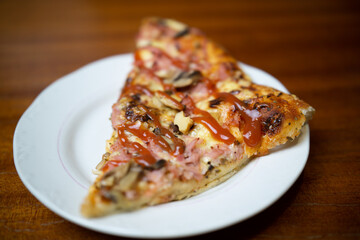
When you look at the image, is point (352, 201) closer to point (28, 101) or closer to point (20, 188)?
point (20, 188)

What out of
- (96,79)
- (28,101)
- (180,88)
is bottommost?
(28,101)

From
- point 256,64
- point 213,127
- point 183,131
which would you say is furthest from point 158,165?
point 256,64

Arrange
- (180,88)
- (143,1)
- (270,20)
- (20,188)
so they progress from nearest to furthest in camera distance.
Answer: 1. (20,188)
2. (180,88)
3. (270,20)
4. (143,1)

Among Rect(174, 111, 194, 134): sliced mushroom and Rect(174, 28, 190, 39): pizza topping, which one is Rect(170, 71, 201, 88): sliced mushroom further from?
Rect(174, 28, 190, 39): pizza topping

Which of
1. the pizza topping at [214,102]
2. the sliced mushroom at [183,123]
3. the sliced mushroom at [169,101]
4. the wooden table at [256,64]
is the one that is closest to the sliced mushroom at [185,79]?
the sliced mushroom at [169,101]

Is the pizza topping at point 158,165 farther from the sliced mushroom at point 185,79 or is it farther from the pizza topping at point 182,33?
the pizza topping at point 182,33

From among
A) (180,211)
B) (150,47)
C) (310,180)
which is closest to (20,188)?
(180,211)

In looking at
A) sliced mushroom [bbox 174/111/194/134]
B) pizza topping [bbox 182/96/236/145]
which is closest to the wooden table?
pizza topping [bbox 182/96/236/145]

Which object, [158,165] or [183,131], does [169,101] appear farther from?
[158,165]
